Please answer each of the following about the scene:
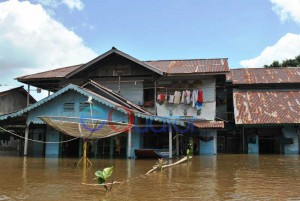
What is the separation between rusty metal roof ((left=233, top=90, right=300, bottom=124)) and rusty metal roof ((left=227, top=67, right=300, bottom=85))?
87cm

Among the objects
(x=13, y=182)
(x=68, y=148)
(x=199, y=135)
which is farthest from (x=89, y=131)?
(x=199, y=135)

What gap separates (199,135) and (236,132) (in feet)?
14.3

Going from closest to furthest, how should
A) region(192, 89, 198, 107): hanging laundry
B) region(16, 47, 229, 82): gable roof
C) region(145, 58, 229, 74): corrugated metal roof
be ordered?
region(16, 47, 229, 82): gable roof < region(145, 58, 229, 74): corrugated metal roof < region(192, 89, 198, 107): hanging laundry

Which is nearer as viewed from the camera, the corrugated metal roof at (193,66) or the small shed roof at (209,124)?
the small shed roof at (209,124)

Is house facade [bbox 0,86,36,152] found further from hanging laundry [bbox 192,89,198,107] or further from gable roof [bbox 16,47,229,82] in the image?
hanging laundry [bbox 192,89,198,107]

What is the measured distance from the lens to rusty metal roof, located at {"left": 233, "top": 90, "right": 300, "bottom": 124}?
75.7 feet

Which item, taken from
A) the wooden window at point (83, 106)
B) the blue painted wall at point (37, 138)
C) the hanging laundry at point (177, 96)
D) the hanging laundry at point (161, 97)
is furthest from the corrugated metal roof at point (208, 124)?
the blue painted wall at point (37, 138)

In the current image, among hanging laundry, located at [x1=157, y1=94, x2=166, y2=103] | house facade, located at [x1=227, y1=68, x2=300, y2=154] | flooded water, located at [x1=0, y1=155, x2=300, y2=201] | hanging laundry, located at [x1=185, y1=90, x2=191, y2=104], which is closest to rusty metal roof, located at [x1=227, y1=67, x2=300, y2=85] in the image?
house facade, located at [x1=227, y1=68, x2=300, y2=154]

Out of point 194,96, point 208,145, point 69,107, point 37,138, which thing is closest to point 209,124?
point 208,145

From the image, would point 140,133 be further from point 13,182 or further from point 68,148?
point 13,182

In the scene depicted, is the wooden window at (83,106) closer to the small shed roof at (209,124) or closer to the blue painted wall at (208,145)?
the small shed roof at (209,124)

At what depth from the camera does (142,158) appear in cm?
1878

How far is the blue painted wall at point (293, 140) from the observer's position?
78.6 feet

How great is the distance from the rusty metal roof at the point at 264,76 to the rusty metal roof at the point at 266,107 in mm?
873
